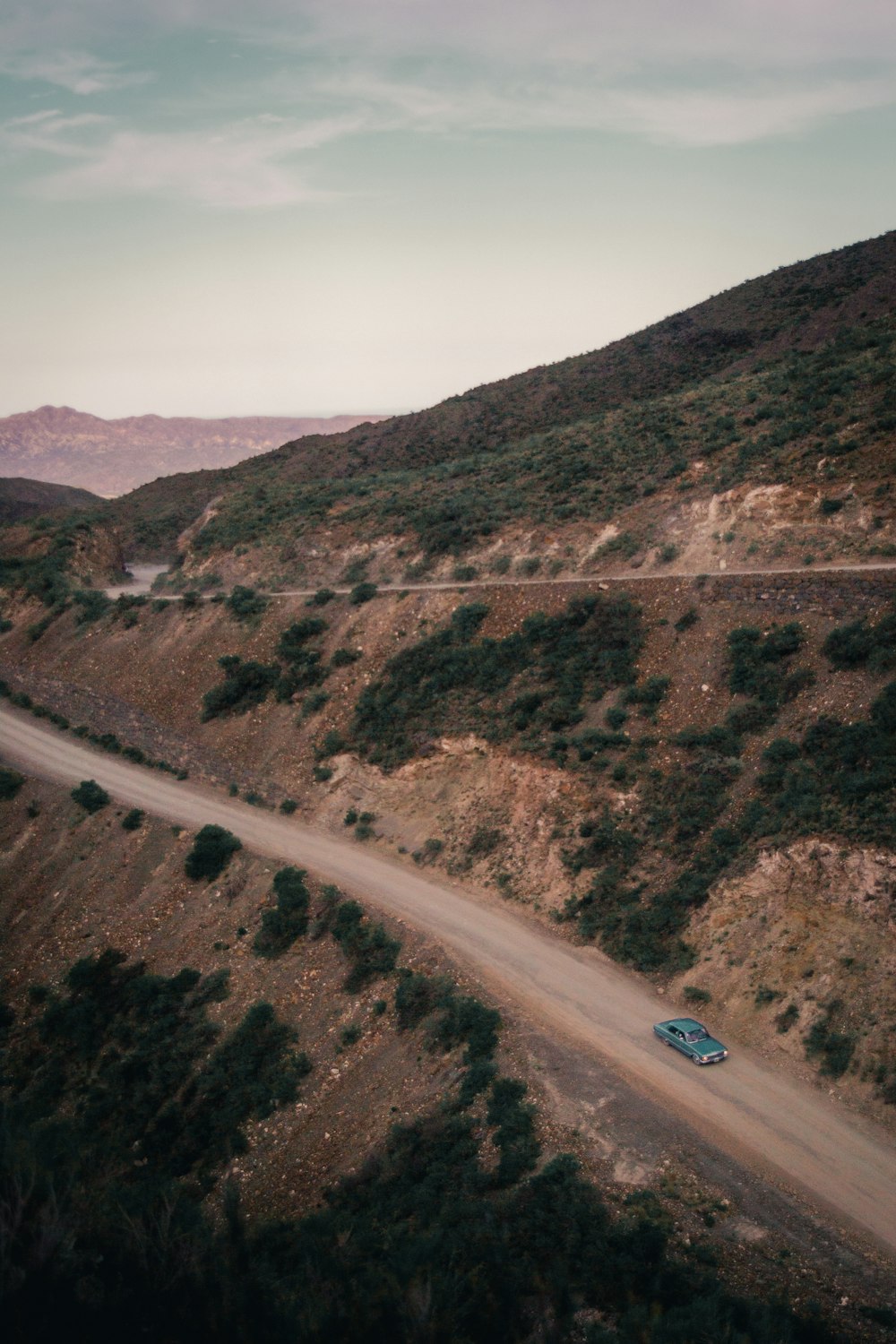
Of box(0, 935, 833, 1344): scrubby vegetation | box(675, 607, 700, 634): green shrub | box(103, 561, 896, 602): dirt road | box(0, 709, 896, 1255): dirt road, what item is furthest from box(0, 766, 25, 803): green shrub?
box(675, 607, 700, 634): green shrub

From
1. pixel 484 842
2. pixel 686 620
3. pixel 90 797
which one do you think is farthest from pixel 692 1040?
pixel 90 797

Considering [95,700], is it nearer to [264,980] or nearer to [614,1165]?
[264,980]

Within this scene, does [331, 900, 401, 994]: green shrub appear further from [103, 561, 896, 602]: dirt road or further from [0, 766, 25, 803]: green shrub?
[0, 766, 25, 803]: green shrub

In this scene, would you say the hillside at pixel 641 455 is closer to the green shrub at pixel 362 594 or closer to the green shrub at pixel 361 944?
the green shrub at pixel 362 594

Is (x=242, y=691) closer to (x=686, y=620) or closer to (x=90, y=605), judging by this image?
(x=90, y=605)

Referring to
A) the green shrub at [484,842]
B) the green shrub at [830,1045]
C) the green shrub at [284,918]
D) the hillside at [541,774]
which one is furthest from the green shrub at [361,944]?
the green shrub at [830,1045]

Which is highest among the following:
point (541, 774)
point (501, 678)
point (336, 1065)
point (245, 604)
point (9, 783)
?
point (245, 604)
